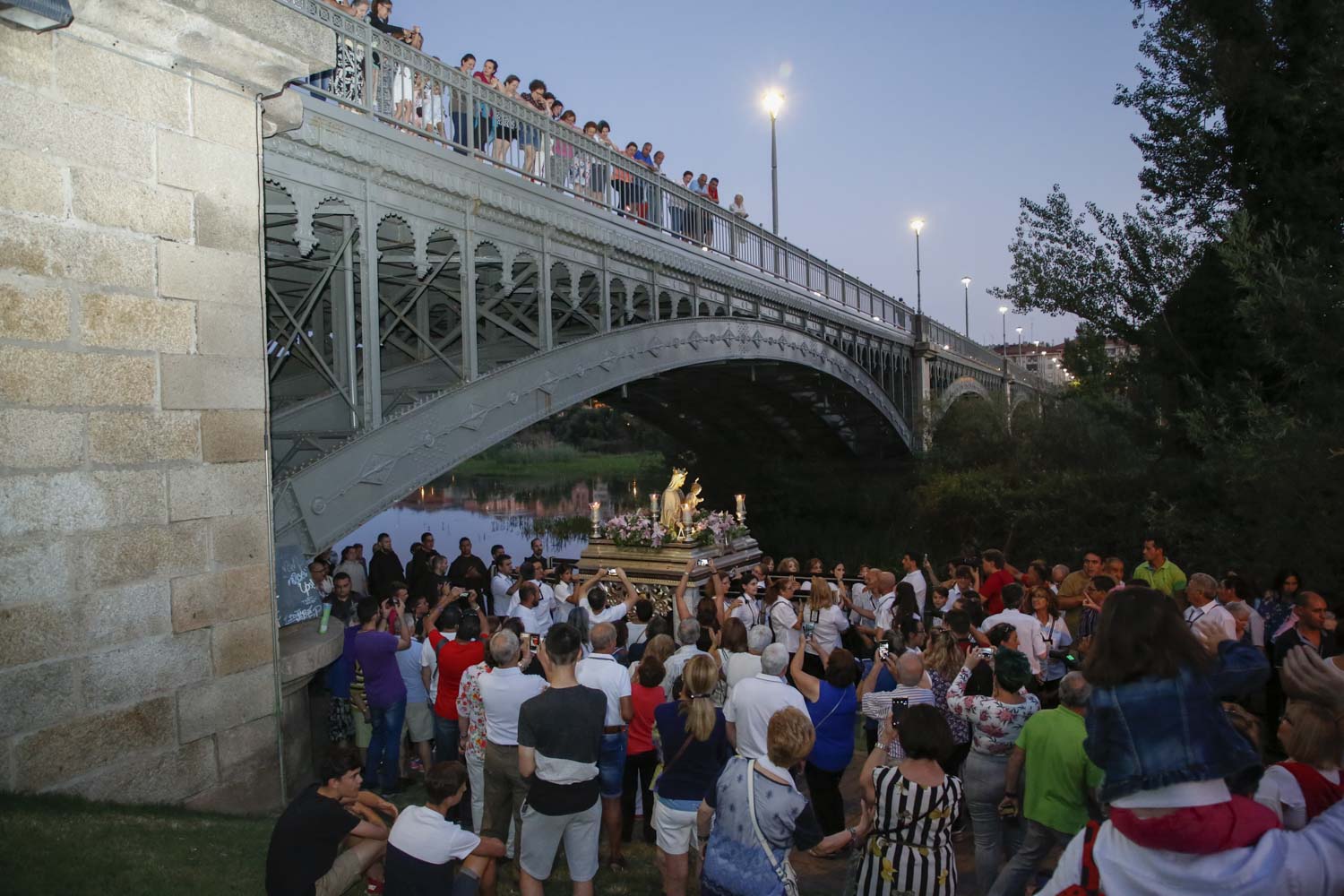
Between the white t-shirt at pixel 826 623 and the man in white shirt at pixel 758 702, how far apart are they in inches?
124

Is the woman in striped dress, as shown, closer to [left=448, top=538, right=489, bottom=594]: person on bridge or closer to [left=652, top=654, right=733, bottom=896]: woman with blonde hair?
[left=652, top=654, right=733, bottom=896]: woman with blonde hair

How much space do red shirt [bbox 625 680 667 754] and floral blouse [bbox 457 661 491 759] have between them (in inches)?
36.3

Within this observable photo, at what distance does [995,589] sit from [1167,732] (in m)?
7.13

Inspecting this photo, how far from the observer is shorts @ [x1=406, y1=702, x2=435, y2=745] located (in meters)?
7.52

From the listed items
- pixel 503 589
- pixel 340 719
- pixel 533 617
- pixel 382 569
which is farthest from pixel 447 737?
pixel 382 569

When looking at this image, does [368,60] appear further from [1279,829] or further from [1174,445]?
[1174,445]

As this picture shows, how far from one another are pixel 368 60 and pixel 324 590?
570 cm

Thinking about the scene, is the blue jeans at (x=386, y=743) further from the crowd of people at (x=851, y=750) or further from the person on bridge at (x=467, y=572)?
the person on bridge at (x=467, y=572)

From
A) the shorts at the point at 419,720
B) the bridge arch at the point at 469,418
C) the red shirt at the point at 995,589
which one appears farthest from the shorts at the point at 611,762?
the red shirt at the point at 995,589

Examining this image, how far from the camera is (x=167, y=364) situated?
5.52 m

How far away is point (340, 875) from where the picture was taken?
13.9ft

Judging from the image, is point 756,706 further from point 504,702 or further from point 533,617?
point 533,617

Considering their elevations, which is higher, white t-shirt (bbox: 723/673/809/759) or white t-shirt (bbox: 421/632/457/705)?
white t-shirt (bbox: 723/673/809/759)

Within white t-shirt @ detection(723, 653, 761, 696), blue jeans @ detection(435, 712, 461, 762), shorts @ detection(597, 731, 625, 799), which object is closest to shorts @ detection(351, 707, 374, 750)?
blue jeans @ detection(435, 712, 461, 762)
